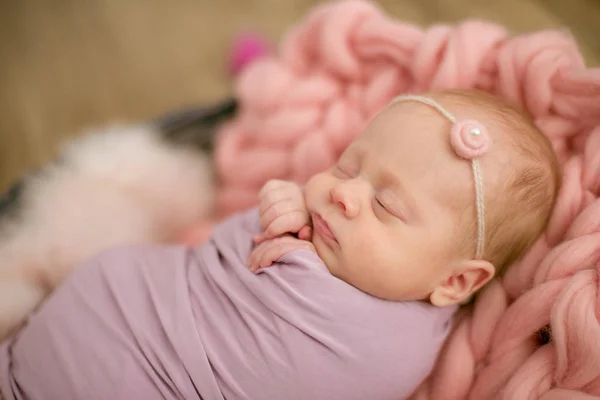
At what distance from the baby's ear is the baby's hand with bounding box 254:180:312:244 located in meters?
0.21

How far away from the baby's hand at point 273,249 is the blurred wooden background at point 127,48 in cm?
87

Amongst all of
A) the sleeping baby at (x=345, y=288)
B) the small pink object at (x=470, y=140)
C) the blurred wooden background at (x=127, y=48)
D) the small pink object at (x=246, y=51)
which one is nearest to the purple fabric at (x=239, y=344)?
the sleeping baby at (x=345, y=288)

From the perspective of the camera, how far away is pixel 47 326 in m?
0.83

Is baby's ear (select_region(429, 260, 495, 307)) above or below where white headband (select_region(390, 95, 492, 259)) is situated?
below

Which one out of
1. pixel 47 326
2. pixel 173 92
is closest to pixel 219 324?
pixel 47 326

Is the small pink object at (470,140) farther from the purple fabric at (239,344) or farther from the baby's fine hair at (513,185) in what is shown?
the purple fabric at (239,344)

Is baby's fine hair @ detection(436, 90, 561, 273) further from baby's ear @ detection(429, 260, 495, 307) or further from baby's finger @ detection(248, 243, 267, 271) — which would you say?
baby's finger @ detection(248, 243, 267, 271)

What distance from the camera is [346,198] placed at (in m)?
0.75

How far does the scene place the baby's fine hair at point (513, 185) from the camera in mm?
744

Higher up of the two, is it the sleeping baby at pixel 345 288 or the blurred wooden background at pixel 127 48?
the blurred wooden background at pixel 127 48

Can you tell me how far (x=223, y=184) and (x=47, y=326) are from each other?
0.54 m

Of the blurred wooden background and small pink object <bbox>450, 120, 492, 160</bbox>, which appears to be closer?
small pink object <bbox>450, 120, 492, 160</bbox>

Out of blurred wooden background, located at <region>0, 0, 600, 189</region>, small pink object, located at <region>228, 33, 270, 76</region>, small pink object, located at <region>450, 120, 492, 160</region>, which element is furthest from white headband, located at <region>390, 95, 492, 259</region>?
small pink object, located at <region>228, 33, 270, 76</region>

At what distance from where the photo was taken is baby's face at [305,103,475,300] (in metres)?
0.74
